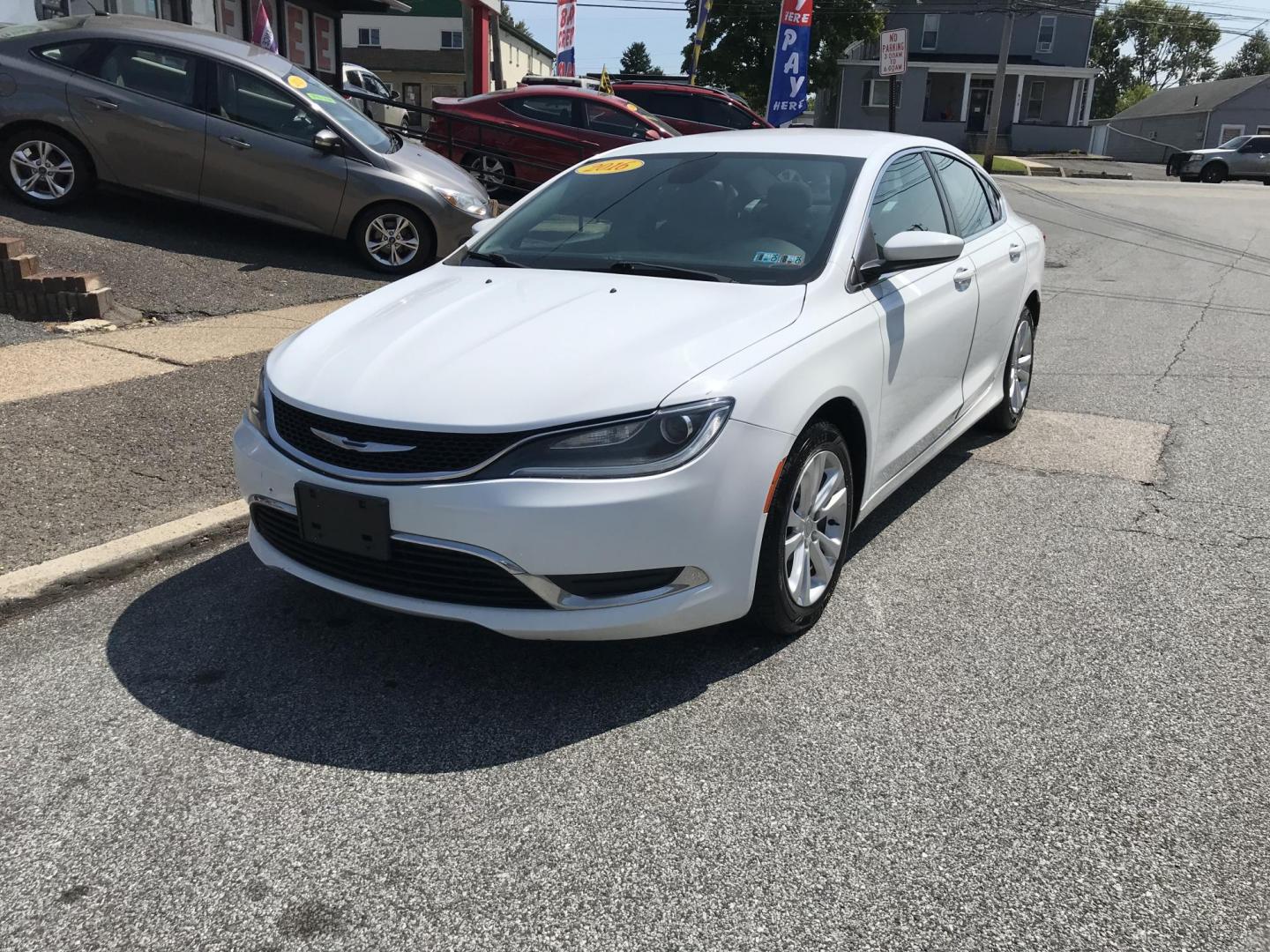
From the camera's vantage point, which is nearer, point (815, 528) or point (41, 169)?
point (815, 528)

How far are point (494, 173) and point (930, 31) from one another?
42389 millimetres

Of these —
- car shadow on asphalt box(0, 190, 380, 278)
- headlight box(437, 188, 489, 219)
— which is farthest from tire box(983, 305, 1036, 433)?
car shadow on asphalt box(0, 190, 380, 278)

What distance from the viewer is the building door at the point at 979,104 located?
49219 mm

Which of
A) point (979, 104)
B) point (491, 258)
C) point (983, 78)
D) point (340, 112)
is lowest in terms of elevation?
point (491, 258)

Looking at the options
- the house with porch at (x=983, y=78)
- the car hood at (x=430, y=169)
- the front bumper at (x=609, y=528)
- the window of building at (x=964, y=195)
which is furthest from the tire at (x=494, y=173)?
the house with porch at (x=983, y=78)

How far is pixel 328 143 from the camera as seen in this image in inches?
364

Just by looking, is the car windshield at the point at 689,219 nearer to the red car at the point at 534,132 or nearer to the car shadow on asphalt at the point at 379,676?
the car shadow on asphalt at the point at 379,676

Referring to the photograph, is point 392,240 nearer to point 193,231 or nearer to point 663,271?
point 193,231

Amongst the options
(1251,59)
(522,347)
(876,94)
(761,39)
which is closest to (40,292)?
(522,347)

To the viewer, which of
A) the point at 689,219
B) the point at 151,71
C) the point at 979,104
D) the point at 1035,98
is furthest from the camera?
the point at 1035,98

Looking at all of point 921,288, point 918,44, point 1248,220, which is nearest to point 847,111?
point 918,44

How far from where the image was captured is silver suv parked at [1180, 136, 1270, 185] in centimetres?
3450

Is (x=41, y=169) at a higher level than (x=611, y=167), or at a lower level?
lower

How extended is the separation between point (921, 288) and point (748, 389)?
1545mm
